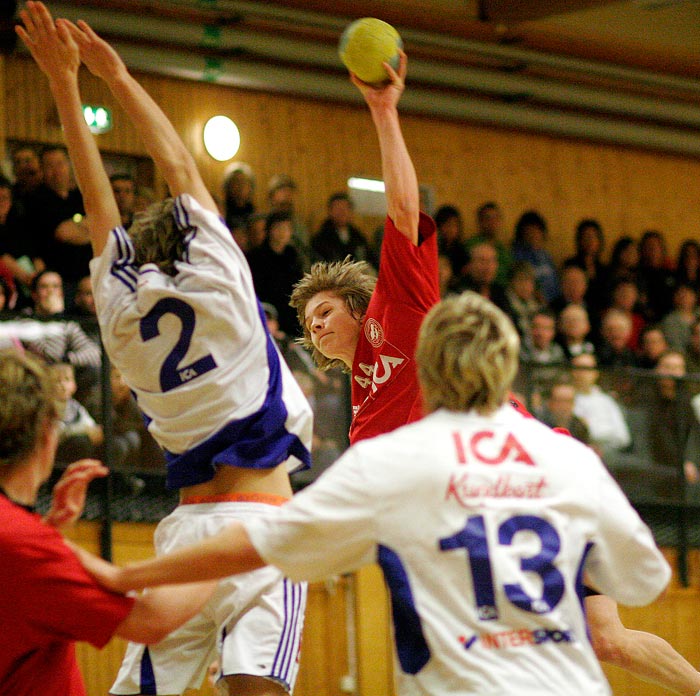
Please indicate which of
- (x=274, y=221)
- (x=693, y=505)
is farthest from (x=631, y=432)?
(x=274, y=221)

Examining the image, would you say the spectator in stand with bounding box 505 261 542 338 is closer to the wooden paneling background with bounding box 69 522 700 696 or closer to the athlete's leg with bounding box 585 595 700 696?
the wooden paneling background with bounding box 69 522 700 696

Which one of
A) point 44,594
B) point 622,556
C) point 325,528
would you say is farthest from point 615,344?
point 44,594

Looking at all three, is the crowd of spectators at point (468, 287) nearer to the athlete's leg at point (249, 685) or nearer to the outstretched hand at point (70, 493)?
the athlete's leg at point (249, 685)

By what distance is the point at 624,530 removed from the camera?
3.13 metres

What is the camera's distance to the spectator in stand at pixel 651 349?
442 inches

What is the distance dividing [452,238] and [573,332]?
5.50ft

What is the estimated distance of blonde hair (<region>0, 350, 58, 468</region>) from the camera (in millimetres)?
3170

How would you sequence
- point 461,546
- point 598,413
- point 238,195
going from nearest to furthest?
point 461,546 → point 598,413 → point 238,195

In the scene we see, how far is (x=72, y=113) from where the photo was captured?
3.82 m

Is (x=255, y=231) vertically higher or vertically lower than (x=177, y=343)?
higher

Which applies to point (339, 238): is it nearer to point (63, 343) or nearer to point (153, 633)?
point (63, 343)

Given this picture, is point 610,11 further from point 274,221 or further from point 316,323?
point 316,323

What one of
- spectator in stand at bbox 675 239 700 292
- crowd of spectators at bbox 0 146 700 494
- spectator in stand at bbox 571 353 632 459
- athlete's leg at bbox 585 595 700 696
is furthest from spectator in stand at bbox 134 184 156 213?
spectator in stand at bbox 675 239 700 292

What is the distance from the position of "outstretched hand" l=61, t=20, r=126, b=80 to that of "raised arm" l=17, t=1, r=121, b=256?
37mm
